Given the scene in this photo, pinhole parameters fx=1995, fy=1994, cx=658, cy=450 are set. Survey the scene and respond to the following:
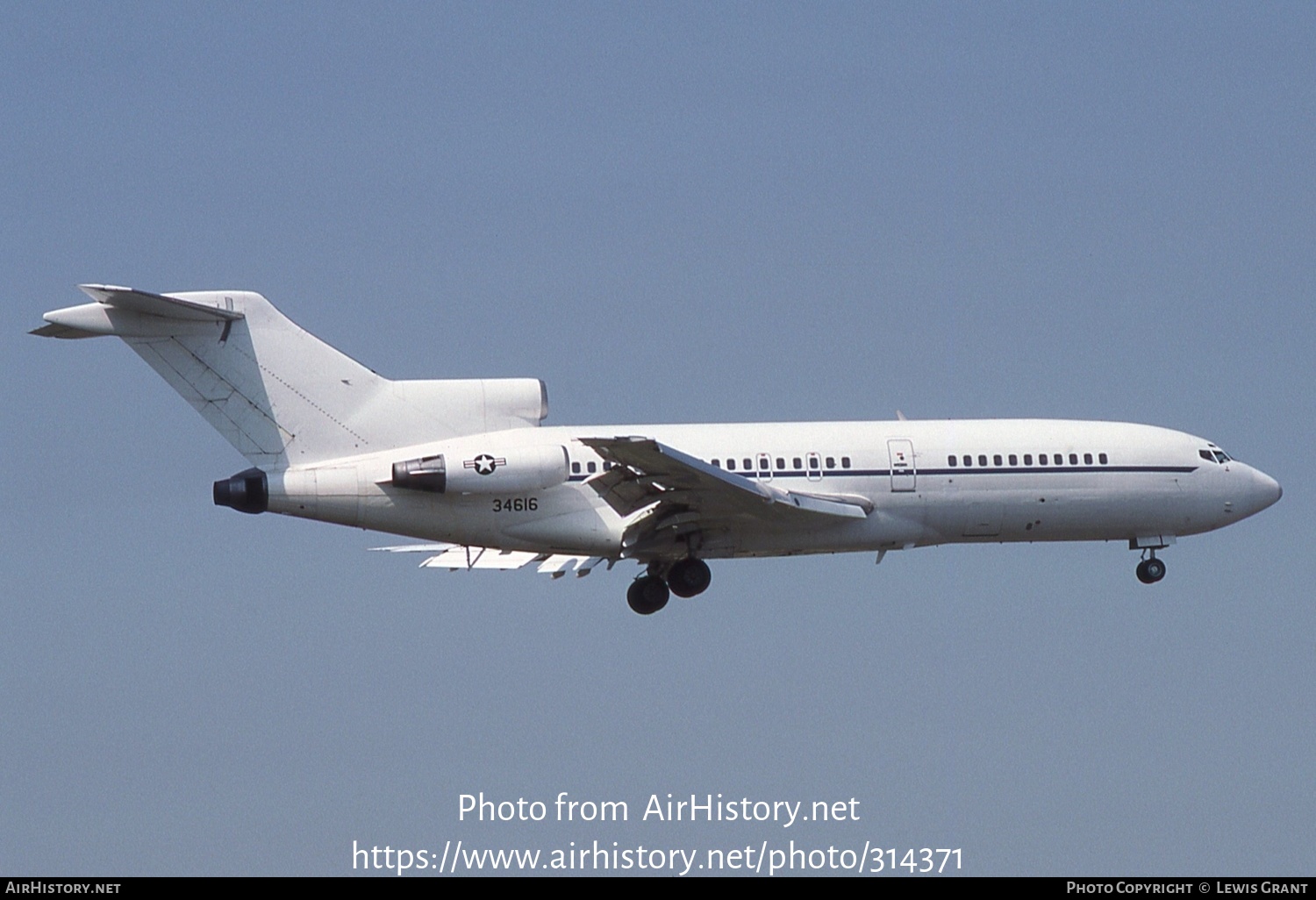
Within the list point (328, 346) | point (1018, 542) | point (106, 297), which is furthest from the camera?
point (1018, 542)

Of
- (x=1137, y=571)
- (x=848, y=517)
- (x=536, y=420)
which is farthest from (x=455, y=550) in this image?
(x=1137, y=571)

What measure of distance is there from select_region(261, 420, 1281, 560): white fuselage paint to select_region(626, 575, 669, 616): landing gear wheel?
1122mm

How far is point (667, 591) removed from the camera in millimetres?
41812

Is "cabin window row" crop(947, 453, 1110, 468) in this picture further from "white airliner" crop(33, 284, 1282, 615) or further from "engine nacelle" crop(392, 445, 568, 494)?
"engine nacelle" crop(392, 445, 568, 494)

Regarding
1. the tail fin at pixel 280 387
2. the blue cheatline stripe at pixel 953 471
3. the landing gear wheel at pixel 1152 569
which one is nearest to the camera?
the tail fin at pixel 280 387

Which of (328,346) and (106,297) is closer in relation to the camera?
(106,297)

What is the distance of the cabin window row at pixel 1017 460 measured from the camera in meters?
42.2

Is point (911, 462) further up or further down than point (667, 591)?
further up

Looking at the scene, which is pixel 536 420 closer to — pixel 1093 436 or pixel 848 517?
pixel 848 517

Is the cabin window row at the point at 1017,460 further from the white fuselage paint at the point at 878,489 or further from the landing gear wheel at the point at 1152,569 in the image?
the landing gear wheel at the point at 1152,569

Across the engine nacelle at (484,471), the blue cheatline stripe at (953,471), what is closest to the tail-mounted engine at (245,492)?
the engine nacelle at (484,471)

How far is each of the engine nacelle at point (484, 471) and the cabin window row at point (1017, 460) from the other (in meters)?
8.74

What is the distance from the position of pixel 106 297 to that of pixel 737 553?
1368cm

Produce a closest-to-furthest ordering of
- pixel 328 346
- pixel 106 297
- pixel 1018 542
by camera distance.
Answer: pixel 106 297
pixel 328 346
pixel 1018 542
